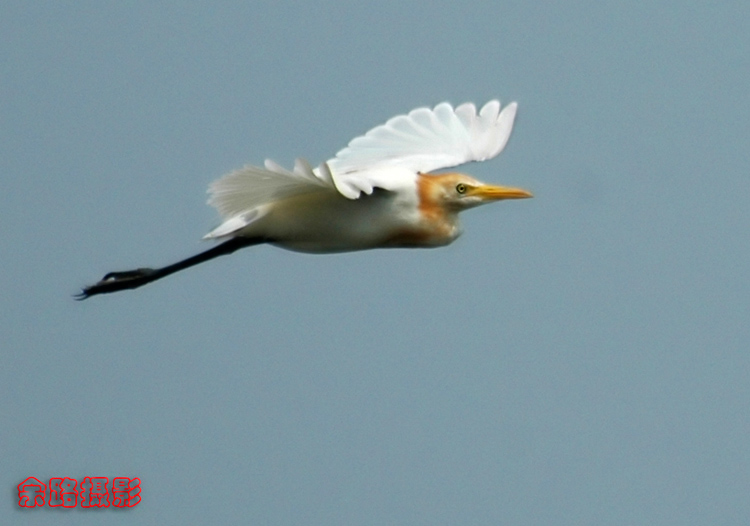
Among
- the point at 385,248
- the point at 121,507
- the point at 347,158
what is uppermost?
the point at 347,158

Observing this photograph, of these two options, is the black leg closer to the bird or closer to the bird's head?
the bird

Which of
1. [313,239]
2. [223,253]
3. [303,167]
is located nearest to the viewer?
[303,167]

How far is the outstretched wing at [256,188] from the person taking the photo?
307 inches

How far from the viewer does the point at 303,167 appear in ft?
25.2

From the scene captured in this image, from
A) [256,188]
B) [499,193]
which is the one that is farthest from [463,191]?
[256,188]

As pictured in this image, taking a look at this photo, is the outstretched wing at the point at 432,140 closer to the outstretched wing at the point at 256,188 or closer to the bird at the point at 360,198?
the bird at the point at 360,198

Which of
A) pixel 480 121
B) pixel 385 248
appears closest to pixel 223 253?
A: pixel 385 248

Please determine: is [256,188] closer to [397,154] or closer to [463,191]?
[463,191]

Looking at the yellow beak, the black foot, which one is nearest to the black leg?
the black foot

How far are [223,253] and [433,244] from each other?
50.6 inches

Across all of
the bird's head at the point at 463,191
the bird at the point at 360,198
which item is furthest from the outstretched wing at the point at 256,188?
the bird's head at the point at 463,191

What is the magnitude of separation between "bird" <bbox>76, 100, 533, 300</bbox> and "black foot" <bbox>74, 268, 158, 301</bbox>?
23 cm

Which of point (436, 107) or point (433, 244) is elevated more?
point (436, 107)

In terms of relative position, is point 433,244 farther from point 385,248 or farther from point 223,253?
point 223,253
